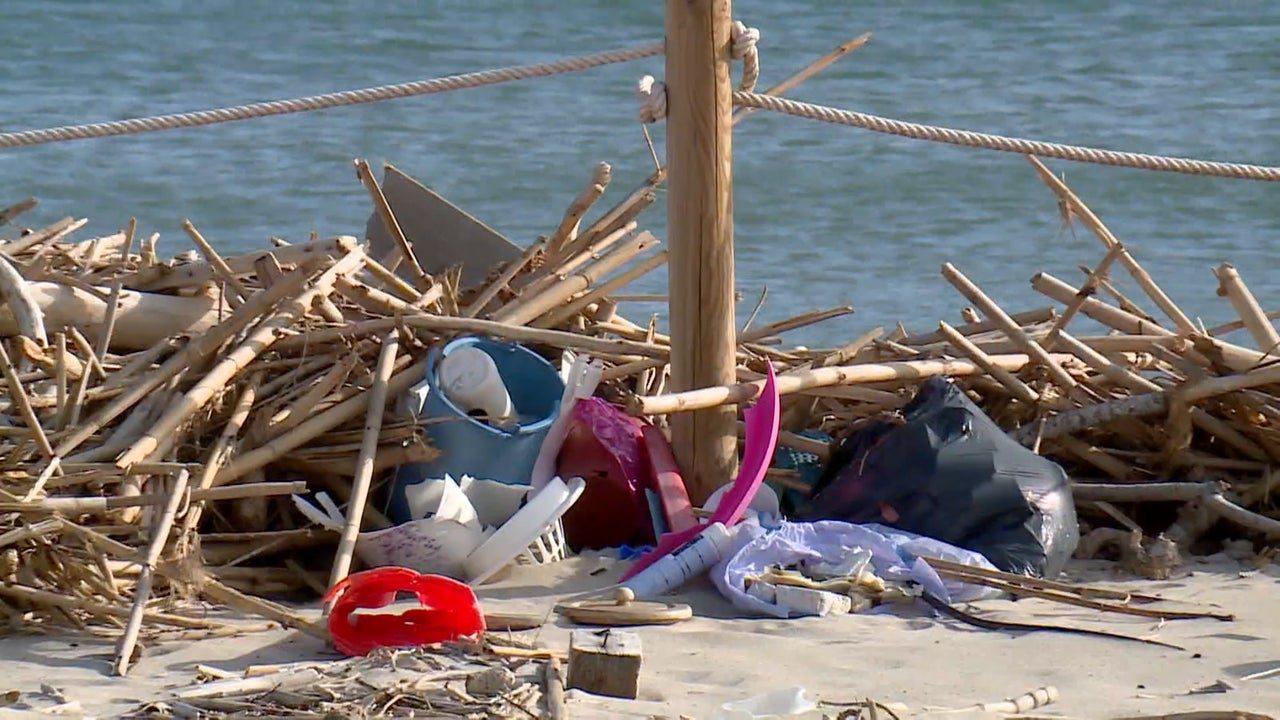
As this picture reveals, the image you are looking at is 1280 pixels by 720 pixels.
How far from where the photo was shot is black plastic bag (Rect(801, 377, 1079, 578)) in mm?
4230

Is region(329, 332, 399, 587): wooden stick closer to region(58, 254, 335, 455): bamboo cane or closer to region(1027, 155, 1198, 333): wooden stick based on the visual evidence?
region(58, 254, 335, 455): bamboo cane

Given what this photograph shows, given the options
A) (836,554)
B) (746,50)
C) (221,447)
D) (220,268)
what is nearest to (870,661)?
(836,554)

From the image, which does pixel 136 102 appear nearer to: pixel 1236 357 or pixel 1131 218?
pixel 1131 218

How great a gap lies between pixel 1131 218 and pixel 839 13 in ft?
25.4

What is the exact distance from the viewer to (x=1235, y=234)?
1138 centimetres

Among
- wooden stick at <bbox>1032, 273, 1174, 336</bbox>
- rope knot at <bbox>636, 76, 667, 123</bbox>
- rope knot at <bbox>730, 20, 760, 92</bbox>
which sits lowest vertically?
wooden stick at <bbox>1032, 273, 1174, 336</bbox>

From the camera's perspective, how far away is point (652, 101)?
430 cm

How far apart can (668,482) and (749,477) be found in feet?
0.81

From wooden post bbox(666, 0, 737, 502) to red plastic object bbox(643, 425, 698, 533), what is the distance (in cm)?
6

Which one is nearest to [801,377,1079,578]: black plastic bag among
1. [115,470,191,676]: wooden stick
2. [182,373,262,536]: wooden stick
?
[182,373,262,536]: wooden stick

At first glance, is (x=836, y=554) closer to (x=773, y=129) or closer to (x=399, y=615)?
(x=399, y=615)

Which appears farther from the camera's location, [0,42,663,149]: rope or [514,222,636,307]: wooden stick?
[514,222,636,307]: wooden stick

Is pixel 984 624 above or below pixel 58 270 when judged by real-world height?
below

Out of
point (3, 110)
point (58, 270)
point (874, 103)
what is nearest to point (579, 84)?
point (874, 103)
